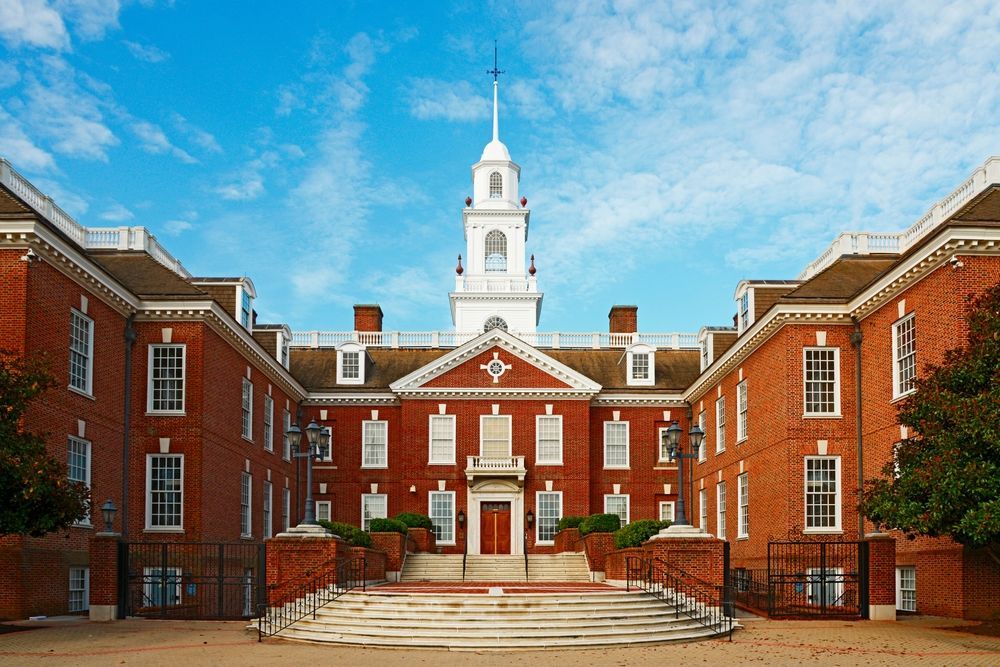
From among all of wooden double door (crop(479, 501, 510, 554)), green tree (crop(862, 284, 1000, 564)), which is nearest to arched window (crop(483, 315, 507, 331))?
wooden double door (crop(479, 501, 510, 554))

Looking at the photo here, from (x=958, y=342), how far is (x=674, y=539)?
7.19m

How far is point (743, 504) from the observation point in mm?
33156

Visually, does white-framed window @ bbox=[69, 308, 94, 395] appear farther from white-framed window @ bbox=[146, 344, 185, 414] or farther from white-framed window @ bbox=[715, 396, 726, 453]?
white-framed window @ bbox=[715, 396, 726, 453]

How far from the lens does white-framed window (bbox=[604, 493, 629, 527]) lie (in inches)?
1667

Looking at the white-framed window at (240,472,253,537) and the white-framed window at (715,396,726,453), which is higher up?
the white-framed window at (715,396,726,453)

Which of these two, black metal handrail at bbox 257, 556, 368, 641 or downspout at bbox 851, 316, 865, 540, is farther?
downspout at bbox 851, 316, 865, 540

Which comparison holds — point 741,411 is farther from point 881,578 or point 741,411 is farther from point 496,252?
point 496,252

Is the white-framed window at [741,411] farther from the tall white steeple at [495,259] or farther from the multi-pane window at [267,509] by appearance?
the tall white steeple at [495,259]

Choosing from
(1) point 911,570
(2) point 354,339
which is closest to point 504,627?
(1) point 911,570

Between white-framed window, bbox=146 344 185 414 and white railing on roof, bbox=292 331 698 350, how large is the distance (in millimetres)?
16744

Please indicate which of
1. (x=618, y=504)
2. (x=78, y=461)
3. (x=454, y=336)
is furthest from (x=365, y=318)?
(x=78, y=461)

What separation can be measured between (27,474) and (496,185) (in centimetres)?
4073

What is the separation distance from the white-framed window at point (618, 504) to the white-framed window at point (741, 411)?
9597 millimetres

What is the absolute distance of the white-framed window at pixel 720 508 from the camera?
36.2 meters
